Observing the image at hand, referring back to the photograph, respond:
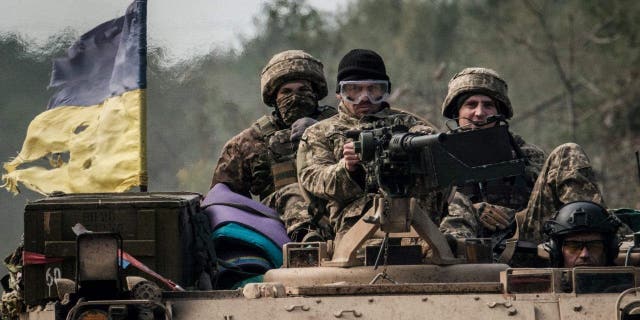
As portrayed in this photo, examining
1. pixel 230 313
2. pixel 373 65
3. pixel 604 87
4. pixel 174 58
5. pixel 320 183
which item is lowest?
pixel 230 313

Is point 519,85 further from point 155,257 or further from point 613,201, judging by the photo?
point 155,257

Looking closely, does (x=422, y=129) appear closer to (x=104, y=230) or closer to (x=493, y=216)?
(x=493, y=216)

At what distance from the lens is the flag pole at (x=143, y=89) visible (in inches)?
647

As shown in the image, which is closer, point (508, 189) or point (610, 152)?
point (508, 189)

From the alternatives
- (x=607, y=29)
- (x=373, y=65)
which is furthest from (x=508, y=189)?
(x=607, y=29)

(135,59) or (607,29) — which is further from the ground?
(607,29)

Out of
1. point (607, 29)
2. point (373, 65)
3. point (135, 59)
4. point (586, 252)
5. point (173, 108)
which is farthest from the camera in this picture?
point (607, 29)

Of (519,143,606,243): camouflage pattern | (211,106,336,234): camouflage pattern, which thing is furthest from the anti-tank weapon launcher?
(211,106,336,234): camouflage pattern

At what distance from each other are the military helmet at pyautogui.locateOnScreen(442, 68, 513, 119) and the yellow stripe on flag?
9.10 feet

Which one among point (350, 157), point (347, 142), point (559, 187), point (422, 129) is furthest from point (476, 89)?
point (350, 157)

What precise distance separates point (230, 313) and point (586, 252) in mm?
2862

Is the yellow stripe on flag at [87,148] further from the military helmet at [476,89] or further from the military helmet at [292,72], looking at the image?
the military helmet at [476,89]

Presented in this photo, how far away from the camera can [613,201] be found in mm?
34844

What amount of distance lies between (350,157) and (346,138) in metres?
0.85
